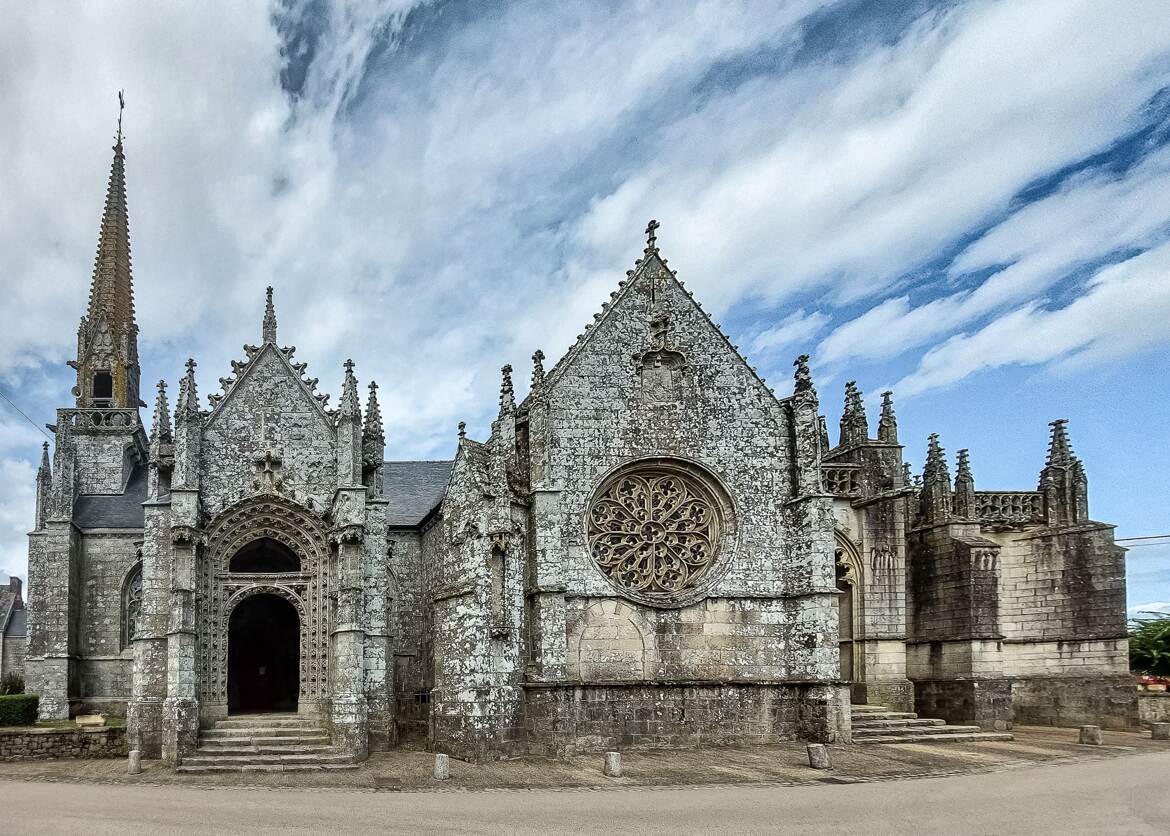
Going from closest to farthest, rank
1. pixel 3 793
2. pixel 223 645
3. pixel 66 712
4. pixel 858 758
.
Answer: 1. pixel 3 793
2. pixel 858 758
3. pixel 223 645
4. pixel 66 712

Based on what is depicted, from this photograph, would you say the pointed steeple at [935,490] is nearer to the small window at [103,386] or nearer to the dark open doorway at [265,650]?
the dark open doorway at [265,650]

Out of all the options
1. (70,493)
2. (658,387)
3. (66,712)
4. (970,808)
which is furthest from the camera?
(70,493)

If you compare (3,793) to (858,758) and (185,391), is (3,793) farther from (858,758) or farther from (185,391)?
(858,758)

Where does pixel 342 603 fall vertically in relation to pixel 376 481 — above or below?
below

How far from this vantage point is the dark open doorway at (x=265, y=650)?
2381cm

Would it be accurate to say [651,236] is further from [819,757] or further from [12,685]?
[12,685]

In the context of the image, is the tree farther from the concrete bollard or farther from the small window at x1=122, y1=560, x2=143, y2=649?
the small window at x1=122, y1=560, x2=143, y2=649

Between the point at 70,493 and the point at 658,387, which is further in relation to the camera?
the point at 70,493

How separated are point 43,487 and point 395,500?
12332 mm

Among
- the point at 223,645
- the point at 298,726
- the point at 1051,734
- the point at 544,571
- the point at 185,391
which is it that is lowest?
the point at 1051,734

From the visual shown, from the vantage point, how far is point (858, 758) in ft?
56.3

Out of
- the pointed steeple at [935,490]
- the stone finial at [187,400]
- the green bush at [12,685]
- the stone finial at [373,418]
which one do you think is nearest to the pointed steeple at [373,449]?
the stone finial at [373,418]

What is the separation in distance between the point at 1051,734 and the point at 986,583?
4055mm

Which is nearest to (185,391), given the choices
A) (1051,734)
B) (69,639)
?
(69,639)
